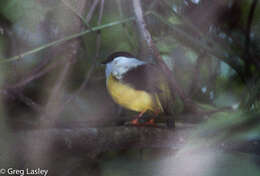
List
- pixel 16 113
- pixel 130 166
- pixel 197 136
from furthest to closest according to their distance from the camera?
1. pixel 16 113
2. pixel 130 166
3. pixel 197 136

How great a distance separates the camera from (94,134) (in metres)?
0.31

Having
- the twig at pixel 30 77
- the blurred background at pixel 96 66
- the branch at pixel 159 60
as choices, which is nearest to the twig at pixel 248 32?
the blurred background at pixel 96 66

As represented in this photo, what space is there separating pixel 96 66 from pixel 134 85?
6cm

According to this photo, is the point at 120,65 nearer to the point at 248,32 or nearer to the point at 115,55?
the point at 115,55

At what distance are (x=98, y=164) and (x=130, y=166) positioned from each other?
34 millimetres

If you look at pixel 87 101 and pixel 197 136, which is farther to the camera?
pixel 87 101

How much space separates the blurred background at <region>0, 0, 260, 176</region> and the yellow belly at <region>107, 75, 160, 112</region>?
0.03 metres

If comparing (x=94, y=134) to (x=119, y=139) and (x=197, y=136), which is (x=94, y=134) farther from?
(x=197, y=136)

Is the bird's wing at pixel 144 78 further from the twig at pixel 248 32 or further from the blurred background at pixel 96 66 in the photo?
the twig at pixel 248 32

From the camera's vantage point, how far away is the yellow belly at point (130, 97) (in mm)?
356

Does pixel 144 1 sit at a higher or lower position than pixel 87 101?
higher

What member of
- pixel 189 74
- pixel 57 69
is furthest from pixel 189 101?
pixel 57 69

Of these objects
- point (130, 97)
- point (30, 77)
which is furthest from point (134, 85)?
point (30, 77)

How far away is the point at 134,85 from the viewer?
1.17ft
